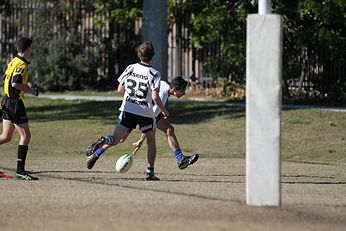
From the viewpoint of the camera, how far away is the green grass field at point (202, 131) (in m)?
21.6

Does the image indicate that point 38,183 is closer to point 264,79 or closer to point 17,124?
point 17,124

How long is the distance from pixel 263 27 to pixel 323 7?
683 inches

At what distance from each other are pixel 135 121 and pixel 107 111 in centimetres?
1314

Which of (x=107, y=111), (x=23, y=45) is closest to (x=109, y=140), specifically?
(x=23, y=45)

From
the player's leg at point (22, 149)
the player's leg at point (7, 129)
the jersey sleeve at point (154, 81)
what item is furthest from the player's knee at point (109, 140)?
the player's leg at point (7, 129)

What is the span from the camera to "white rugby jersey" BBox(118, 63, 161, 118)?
539 inches

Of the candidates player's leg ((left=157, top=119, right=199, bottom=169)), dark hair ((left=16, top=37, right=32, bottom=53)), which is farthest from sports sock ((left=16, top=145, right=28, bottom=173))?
player's leg ((left=157, top=119, right=199, bottom=169))

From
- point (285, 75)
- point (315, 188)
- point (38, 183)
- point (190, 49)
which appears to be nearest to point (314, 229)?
point (315, 188)

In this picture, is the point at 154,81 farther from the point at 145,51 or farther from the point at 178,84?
the point at 178,84

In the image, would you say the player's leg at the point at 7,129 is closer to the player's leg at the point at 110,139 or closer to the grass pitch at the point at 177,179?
the grass pitch at the point at 177,179

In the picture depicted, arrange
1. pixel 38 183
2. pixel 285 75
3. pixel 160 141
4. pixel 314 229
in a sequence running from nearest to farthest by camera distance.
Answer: pixel 314 229 < pixel 38 183 < pixel 160 141 < pixel 285 75

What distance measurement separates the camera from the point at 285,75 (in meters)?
29.5

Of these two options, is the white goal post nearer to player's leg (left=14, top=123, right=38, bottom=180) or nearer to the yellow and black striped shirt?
the yellow and black striped shirt

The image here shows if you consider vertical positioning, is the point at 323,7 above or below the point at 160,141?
above
